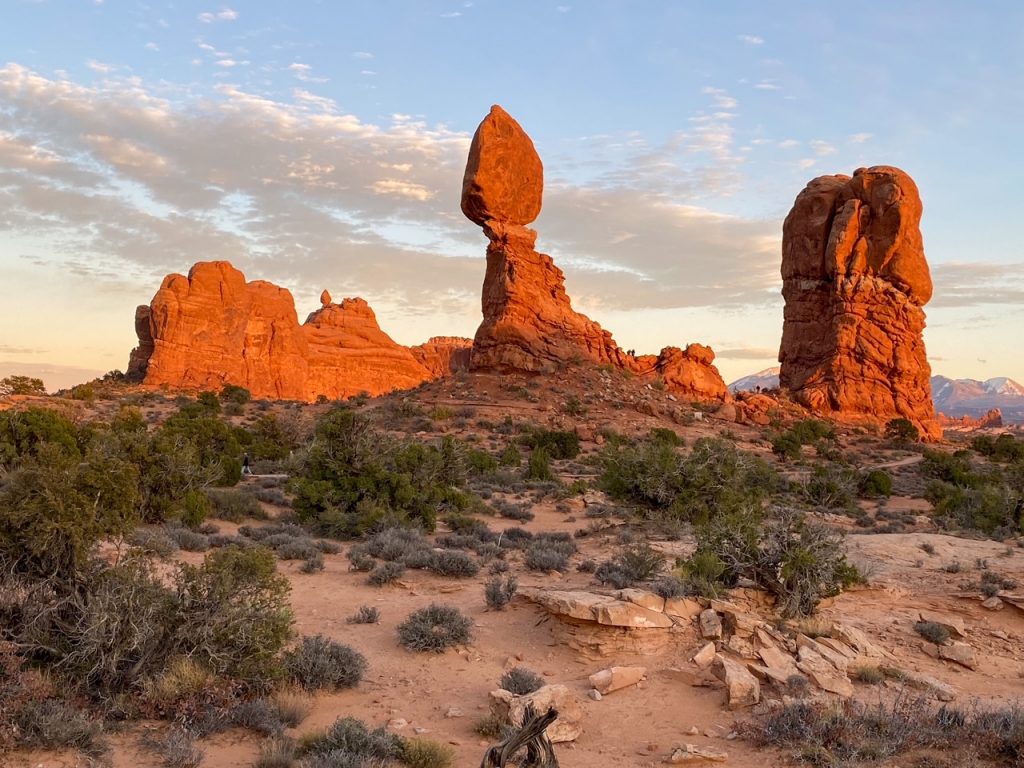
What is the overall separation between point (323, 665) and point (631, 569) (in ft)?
14.6

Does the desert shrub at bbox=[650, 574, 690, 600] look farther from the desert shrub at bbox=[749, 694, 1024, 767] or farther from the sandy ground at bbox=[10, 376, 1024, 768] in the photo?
the desert shrub at bbox=[749, 694, 1024, 767]

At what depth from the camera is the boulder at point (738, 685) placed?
609 centimetres

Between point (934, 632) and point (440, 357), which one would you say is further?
point (440, 357)

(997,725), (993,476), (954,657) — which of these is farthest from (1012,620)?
(993,476)

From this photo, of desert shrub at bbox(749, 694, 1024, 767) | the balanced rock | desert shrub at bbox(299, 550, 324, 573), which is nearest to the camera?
desert shrub at bbox(749, 694, 1024, 767)

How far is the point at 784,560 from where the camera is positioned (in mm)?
8562

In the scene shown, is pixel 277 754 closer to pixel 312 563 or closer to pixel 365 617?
pixel 365 617

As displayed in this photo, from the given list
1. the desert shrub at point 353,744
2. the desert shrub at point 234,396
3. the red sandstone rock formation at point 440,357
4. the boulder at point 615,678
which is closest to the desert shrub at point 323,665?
the desert shrub at point 353,744

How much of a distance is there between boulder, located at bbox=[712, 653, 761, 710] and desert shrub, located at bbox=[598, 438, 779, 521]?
25.3 ft

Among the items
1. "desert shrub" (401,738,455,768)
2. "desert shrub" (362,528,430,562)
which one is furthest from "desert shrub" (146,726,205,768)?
"desert shrub" (362,528,430,562)

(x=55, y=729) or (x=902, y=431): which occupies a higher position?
(x=902, y=431)

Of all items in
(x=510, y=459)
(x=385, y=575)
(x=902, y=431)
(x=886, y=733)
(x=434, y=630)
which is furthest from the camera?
(x=902, y=431)

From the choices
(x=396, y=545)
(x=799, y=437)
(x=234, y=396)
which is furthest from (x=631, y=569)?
Answer: (x=234, y=396)

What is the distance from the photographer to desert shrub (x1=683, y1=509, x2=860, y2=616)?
27.3ft
